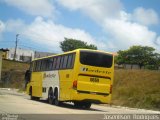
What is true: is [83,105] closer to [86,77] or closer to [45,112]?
[86,77]

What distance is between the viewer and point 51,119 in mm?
15547

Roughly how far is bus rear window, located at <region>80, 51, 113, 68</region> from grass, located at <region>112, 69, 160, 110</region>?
11972 mm

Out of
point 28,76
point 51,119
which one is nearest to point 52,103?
point 28,76

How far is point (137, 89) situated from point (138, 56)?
62976 millimetres

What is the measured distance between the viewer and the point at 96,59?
24328mm

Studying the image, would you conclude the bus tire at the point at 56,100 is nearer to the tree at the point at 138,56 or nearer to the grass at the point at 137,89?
the grass at the point at 137,89

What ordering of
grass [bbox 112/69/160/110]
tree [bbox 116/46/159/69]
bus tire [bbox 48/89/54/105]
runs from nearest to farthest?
bus tire [bbox 48/89/54/105]
grass [bbox 112/69/160/110]
tree [bbox 116/46/159/69]

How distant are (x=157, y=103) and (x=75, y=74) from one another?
1428 cm

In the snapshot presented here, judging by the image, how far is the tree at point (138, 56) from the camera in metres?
101

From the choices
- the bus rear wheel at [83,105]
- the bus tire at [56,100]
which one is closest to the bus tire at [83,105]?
the bus rear wheel at [83,105]

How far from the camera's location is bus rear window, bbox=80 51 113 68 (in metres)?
24.1

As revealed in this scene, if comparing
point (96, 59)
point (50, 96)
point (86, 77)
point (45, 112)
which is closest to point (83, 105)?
point (50, 96)

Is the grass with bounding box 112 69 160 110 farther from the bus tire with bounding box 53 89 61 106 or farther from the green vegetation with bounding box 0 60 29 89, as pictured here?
the green vegetation with bounding box 0 60 29 89

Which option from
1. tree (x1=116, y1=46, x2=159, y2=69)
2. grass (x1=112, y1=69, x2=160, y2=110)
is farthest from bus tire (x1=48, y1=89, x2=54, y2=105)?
tree (x1=116, y1=46, x2=159, y2=69)
